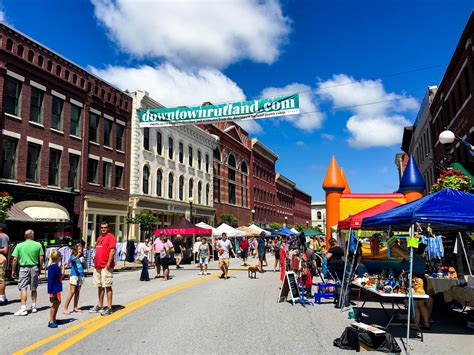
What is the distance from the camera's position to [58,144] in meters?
25.8

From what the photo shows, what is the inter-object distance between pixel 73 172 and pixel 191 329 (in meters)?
21.7

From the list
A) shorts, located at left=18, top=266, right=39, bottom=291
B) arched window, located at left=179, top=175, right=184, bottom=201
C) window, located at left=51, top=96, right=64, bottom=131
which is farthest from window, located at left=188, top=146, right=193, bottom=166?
shorts, located at left=18, top=266, right=39, bottom=291

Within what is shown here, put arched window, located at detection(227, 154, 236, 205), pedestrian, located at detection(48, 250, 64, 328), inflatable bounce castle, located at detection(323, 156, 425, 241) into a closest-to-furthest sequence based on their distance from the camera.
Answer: pedestrian, located at detection(48, 250, 64, 328) < inflatable bounce castle, located at detection(323, 156, 425, 241) < arched window, located at detection(227, 154, 236, 205)

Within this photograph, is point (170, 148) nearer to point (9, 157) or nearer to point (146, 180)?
point (146, 180)

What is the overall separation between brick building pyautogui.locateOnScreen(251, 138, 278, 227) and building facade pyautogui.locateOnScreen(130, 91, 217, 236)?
15.2 metres

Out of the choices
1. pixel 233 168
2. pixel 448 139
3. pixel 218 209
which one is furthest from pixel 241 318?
pixel 233 168

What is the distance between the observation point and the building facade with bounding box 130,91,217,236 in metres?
33.0

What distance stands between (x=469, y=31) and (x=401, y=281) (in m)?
15.6

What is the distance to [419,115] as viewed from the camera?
118 ft

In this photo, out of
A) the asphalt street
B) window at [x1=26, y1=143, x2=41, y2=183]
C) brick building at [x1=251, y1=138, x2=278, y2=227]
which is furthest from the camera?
brick building at [x1=251, y1=138, x2=278, y2=227]

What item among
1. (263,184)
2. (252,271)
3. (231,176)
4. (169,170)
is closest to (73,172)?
(169,170)

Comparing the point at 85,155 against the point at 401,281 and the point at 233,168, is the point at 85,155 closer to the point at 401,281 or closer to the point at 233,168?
the point at 401,281

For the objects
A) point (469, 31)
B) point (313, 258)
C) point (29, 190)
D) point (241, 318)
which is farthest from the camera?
point (29, 190)

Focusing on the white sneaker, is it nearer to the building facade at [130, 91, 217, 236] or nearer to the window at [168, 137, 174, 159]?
the building facade at [130, 91, 217, 236]
